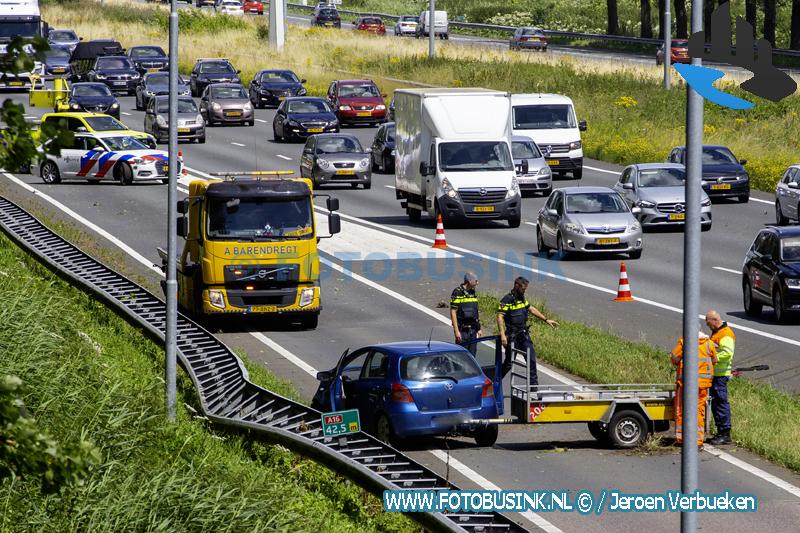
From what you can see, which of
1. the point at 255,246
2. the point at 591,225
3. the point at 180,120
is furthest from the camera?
the point at 180,120

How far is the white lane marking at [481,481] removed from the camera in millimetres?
13984

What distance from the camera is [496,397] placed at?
60.2 feet

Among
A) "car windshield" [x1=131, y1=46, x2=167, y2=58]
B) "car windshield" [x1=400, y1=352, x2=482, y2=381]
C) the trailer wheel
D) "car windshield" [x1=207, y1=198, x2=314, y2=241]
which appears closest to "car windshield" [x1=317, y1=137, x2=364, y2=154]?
"car windshield" [x1=207, y1=198, x2=314, y2=241]

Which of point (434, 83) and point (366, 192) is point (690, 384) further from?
point (434, 83)

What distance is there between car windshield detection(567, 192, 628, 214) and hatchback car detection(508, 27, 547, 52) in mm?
54875

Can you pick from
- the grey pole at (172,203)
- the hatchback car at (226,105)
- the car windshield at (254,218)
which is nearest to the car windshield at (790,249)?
the car windshield at (254,218)

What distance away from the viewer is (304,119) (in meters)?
53.3

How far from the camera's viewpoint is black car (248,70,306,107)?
209 ft

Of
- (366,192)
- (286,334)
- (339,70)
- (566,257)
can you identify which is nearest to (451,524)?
(286,334)

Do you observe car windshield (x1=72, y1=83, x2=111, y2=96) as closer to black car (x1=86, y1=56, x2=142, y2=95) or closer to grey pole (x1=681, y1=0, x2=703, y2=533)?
black car (x1=86, y1=56, x2=142, y2=95)

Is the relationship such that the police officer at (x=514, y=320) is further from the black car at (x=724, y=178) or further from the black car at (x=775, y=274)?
the black car at (x=724, y=178)

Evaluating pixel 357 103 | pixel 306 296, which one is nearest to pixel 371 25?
pixel 357 103

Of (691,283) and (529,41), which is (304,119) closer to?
(529,41)

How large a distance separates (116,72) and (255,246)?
4524cm
